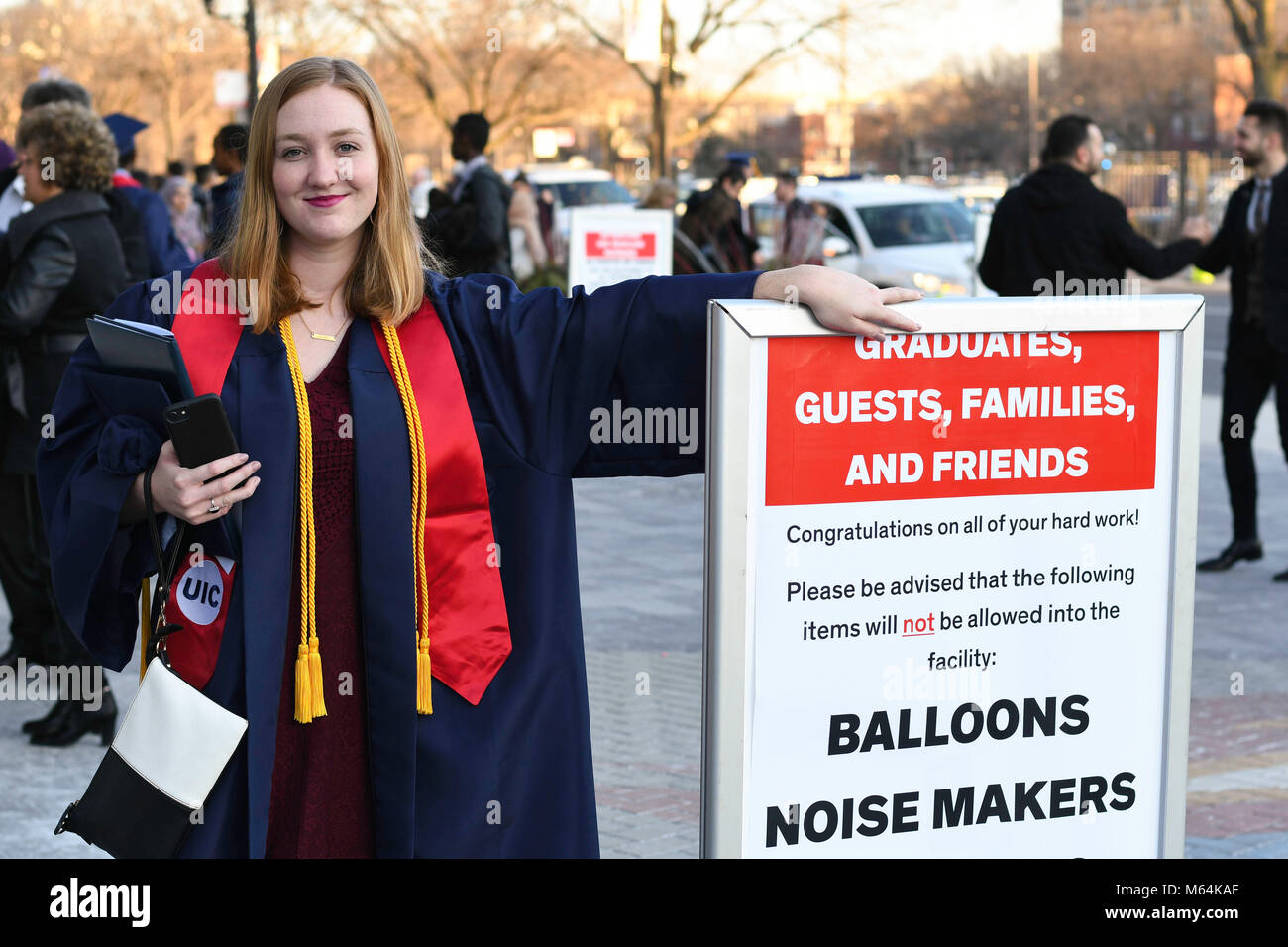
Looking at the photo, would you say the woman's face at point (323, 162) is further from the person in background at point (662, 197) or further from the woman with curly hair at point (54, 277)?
the person in background at point (662, 197)

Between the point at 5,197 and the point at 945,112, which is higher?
the point at 945,112

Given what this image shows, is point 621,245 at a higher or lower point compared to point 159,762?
higher

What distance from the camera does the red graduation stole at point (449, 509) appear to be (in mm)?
2662

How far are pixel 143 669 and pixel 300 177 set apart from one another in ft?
2.70

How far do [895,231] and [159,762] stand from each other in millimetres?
18537

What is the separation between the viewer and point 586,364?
2.71m

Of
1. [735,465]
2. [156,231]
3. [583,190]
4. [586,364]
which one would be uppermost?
[583,190]

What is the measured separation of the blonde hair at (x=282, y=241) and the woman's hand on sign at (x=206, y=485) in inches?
10.3

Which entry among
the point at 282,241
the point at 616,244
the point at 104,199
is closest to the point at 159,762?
the point at 282,241

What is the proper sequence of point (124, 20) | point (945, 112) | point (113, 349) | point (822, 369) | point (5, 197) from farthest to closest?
point (945, 112) < point (124, 20) < point (5, 197) < point (113, 349) < point (822, 369)

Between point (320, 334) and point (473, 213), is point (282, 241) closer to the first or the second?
point (320, 334)
